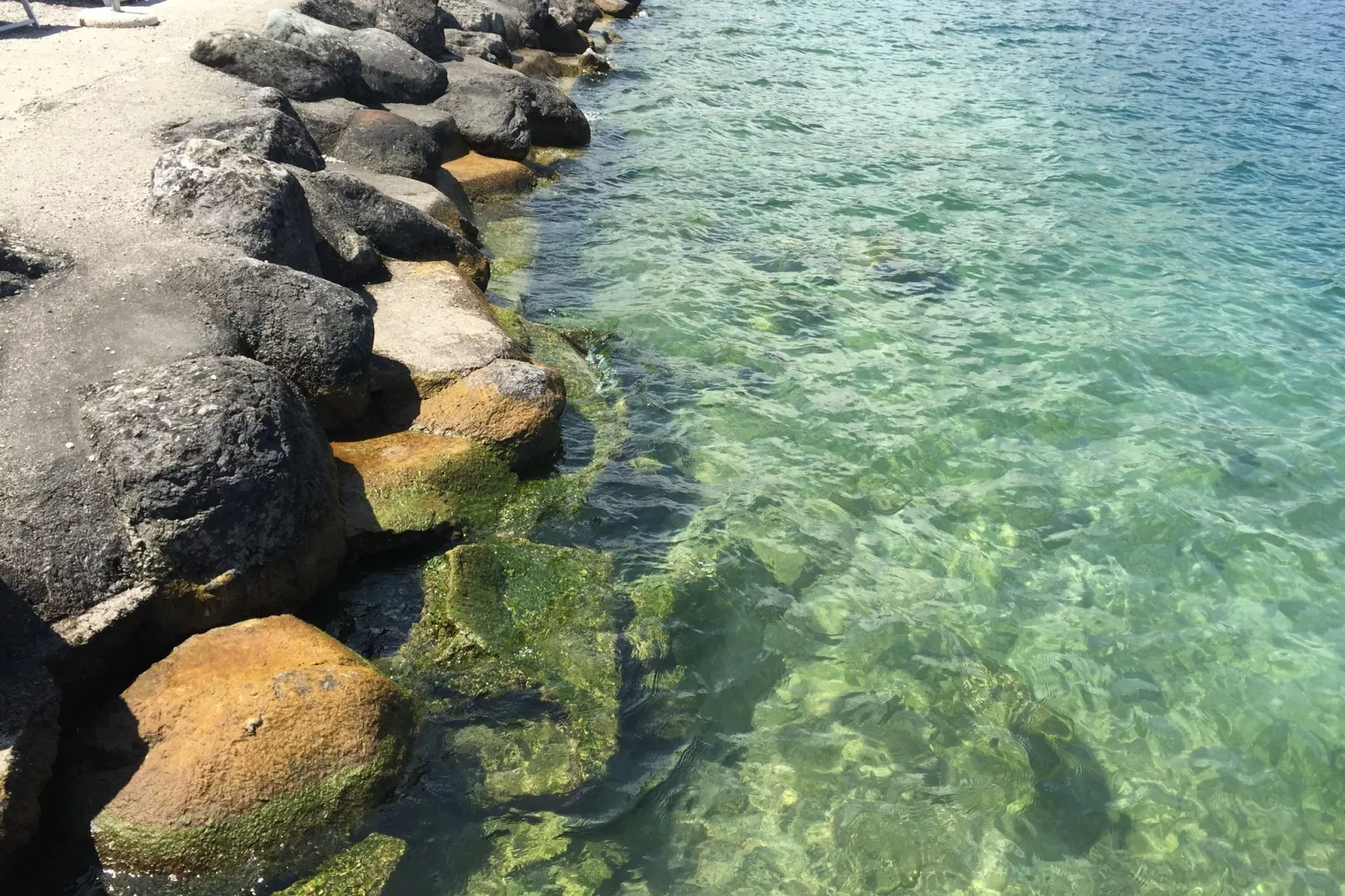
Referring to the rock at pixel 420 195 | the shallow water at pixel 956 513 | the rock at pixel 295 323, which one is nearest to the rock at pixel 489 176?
the shallow water at pixel 956 513

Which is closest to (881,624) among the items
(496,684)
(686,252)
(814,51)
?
(496,684)

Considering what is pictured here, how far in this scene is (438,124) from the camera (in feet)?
41.7

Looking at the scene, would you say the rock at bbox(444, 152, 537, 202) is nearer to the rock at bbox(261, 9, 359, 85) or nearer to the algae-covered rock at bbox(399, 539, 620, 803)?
the rock at bbox(261, 9, 359, 85)

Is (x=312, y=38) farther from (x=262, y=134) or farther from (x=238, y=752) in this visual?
(x=238, y=752)

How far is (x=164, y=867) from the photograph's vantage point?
14.0 ft

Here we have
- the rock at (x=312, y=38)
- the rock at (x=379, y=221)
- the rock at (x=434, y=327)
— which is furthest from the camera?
the rock at (x=312, y=38)

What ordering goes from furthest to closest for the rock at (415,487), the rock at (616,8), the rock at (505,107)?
the rock at (616,8) → the rock at (505,107) → the rock at (415,487)

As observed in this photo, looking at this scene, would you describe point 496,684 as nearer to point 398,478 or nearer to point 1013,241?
point 398,478

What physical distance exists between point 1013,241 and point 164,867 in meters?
12.1

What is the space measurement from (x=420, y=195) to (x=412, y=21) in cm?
582

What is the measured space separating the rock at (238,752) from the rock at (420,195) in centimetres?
617

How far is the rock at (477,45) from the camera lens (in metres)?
16.3

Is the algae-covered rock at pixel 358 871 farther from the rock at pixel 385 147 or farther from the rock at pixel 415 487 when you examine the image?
the rock at pixel 385 147

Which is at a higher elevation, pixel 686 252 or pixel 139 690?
pixel 139 690
